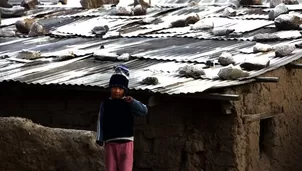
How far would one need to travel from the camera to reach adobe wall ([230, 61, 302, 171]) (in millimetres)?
8062

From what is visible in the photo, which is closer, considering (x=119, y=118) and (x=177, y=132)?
(x=119, y=118)

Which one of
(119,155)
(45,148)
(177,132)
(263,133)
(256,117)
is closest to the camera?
(119,155)

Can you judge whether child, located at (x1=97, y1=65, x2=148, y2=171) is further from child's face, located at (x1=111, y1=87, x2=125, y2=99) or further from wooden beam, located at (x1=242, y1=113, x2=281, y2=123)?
wooden beam, located at (x1=242, y1=113, x2=281, y2=123)

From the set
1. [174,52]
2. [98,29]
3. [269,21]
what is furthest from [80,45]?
[269,21]

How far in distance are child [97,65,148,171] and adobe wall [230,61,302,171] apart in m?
1.58

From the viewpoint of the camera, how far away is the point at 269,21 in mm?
10711

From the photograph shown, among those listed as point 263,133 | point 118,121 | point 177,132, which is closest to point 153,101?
point 177,132

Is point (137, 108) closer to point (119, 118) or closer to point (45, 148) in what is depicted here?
point (119, 118)

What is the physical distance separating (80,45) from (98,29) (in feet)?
2.35

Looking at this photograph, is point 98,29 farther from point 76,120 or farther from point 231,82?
point 231,82

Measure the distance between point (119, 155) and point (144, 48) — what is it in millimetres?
3346

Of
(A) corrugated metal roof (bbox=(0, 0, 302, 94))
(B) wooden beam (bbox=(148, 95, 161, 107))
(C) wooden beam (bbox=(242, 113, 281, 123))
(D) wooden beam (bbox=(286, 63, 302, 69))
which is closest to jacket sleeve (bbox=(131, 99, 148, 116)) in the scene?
(A) corrugated metal roof (bbox=(0, 0, 302, 94))

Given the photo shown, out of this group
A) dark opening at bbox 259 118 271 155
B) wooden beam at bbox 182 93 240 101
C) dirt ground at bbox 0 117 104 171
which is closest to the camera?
dirt ground at bbox 0 117 104 171

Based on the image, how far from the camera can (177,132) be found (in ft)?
26.7
